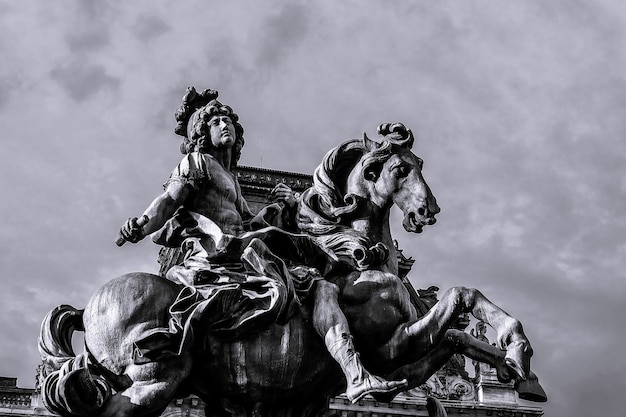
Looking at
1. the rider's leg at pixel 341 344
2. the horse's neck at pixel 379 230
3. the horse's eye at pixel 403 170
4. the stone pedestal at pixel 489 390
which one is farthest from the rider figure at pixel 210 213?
the stone pedestal at pixel 489 390

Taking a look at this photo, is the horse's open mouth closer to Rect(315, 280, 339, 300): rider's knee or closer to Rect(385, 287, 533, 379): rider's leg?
Rect(385, 287, 533, 379): rider's leg

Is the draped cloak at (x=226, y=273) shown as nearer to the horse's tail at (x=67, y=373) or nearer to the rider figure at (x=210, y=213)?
the rider figure at (x=210, y=213)

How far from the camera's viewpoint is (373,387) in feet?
20.4

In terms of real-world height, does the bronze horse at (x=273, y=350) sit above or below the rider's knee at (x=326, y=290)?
below

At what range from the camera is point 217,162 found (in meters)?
Answer: 7.77

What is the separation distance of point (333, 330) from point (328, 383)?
50cm

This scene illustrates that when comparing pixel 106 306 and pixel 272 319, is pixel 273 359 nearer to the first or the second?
pixel 272 319

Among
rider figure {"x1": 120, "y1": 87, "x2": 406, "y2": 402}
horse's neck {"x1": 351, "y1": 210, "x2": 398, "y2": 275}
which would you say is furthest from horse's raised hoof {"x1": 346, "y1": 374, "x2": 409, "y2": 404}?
horse's neck {"x1": 351, "y1": 210, "x2": 398, "y2": 275}

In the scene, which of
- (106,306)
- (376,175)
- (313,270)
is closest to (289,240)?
(313,270)

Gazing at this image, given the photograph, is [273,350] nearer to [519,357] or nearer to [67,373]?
[67,373]

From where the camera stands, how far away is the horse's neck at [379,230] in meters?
7.39

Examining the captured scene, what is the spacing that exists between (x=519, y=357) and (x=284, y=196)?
2.29m

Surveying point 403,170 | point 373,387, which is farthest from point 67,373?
point 403,170

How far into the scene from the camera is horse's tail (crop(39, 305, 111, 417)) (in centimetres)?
650
